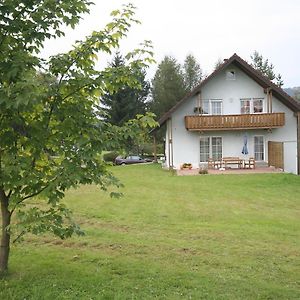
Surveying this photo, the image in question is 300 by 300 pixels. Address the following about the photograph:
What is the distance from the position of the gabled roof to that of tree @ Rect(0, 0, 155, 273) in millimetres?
24357

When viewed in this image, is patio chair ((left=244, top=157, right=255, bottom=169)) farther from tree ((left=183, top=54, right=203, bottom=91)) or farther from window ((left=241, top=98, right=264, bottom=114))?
tree ((left=183, top=54, right=203, bottom=91))

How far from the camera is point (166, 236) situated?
9.38 m

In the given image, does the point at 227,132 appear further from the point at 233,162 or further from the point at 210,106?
the point at 233,162

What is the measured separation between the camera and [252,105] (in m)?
31.6

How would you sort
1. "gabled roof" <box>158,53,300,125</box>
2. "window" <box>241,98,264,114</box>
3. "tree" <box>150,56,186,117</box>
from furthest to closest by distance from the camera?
1. "tree" <box>150,56,186,117</box>
2. "window" <box>241,98,264,114</box>
3. "gabled roof" <box>158,53,300,125</box>

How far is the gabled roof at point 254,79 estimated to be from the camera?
30.0 meters


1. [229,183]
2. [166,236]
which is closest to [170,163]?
[229,183]

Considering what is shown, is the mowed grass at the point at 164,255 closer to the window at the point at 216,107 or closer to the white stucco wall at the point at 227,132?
the white stucco wall at the point at 227,132

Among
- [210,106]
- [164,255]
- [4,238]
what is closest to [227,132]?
[210,106]

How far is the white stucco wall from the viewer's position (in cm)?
3139

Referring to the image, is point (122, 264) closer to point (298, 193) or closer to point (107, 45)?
point (107, 45)

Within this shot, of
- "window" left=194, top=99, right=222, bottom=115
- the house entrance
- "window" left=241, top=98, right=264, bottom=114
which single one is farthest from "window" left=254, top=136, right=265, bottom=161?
"window" left=194, top=99, right=222, bottom=115

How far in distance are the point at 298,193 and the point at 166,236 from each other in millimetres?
10871

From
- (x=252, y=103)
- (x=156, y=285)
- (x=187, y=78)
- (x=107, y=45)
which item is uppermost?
(x=187, y=78)
